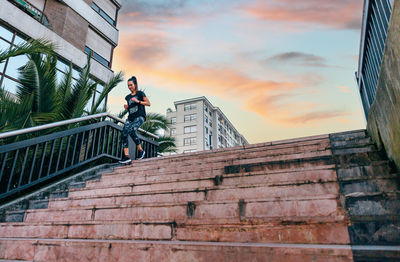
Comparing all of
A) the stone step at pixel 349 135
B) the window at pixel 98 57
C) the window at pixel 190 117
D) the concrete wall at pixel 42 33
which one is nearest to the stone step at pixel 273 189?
the stone step at pixel 349 135

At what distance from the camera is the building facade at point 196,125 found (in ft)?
153

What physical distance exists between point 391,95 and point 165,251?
255 centimetres

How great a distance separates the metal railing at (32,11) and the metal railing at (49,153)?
10.0m

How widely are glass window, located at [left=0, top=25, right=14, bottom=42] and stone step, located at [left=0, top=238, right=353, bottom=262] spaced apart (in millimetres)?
11638

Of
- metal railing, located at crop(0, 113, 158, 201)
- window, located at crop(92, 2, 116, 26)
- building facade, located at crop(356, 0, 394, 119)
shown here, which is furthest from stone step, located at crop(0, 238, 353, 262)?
window, located at crop(92, 2, 116, 26)

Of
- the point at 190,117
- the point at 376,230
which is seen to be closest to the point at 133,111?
the point at 376,230

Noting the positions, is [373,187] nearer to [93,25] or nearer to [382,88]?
[382,88]

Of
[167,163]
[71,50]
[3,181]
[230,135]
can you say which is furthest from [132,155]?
[230,135]

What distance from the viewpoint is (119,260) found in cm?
197

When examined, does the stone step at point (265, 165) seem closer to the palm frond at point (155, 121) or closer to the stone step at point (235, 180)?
the stone step at point (235, 180)

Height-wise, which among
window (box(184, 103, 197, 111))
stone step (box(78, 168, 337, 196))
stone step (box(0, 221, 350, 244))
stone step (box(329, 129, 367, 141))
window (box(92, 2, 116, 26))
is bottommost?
stone step (box(0, 221, 350, 244))

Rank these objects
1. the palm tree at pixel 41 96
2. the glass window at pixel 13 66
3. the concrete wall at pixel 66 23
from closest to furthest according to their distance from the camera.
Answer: the palm tree at pixel 41 96 < the glass window at pixel 13 66 < the concrete wall at pixel 66 23

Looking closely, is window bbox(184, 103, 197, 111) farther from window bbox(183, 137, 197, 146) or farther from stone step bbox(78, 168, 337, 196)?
stone step bbox(78, 168, 337, 196)

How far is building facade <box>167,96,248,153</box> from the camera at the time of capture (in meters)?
46.5
